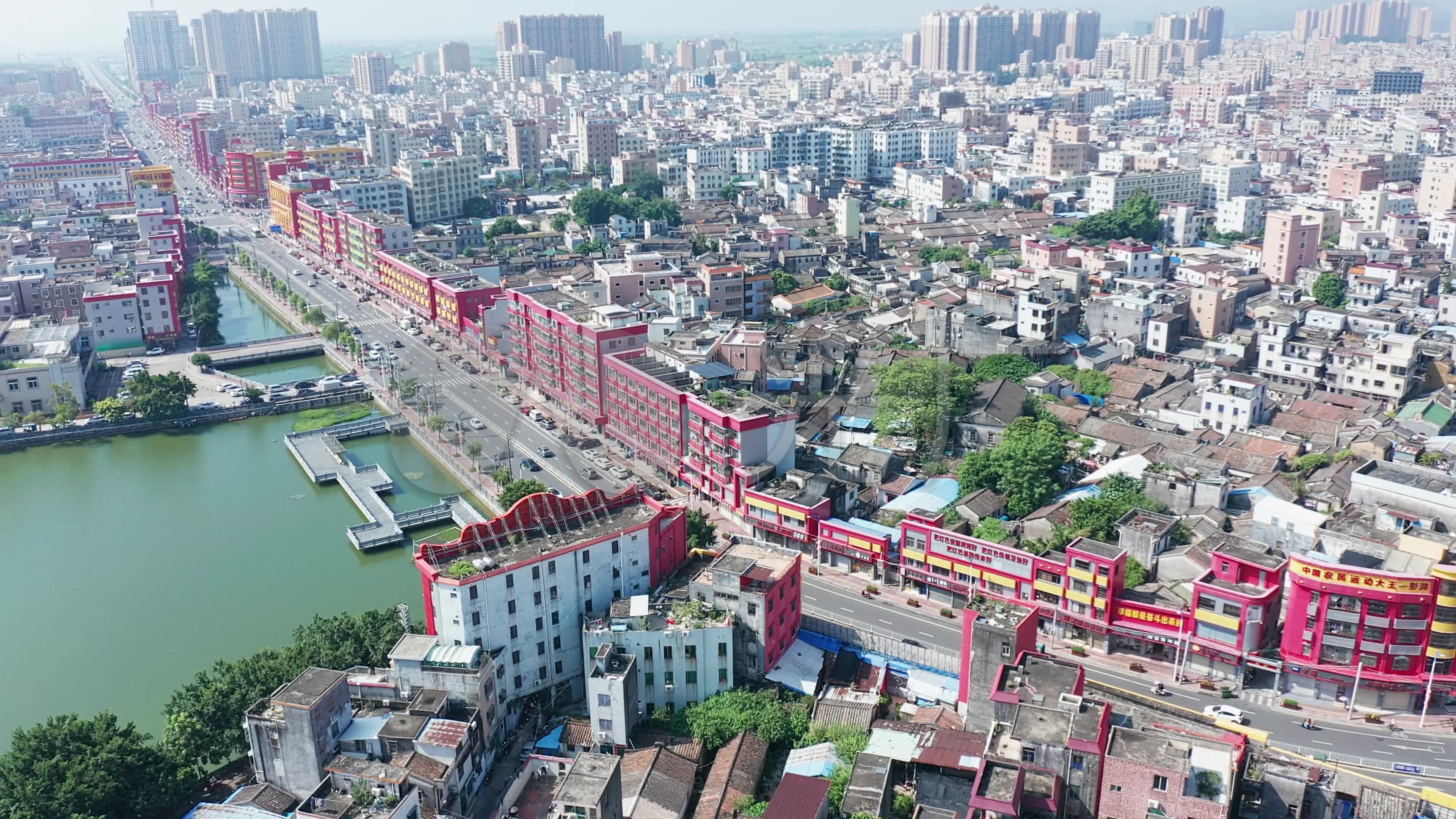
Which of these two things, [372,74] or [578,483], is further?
[372,74]

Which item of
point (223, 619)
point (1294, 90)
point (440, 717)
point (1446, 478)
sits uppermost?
point (1294, 90)

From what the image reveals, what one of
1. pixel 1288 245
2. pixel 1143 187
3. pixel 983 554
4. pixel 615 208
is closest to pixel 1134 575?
pixel 983 554

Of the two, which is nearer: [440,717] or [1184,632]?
[440,717]

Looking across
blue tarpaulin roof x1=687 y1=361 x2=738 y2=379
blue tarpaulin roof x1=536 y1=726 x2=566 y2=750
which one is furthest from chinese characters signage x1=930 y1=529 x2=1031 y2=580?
blue tarpaulin roof x1=687 y1=361 x2=738 y2=379

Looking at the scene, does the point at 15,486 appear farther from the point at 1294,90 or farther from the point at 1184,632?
the point at 1294,90

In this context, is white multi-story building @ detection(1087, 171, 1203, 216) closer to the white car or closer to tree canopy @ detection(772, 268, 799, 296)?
tree canopy @ detection(772, 268, 799, 296)

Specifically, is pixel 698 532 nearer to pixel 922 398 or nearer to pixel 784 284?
pixel 922 398

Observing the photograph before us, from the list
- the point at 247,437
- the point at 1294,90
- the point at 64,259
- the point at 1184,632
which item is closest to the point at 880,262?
the point at 247,437
